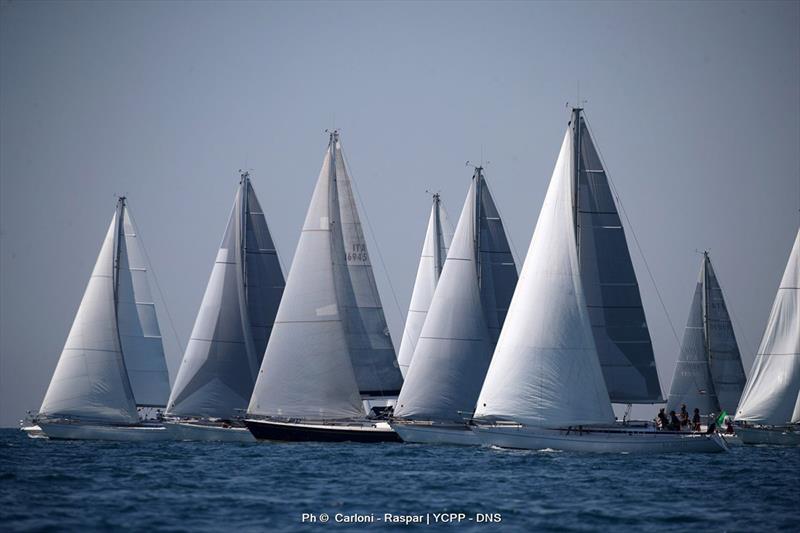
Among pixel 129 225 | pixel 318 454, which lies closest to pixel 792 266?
pixel 318 454

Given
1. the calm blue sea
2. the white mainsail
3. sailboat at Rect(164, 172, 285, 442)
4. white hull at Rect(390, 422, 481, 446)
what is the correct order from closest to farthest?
the calm blue sea, white hull at Rect(390, 422, 481, 446), sailboat at Rect(164, 172, 285, 442), the white mainsail

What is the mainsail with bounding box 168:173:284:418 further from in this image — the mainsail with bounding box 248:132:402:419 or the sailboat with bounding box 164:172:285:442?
the mainsail with bounding box 248:132:402:419

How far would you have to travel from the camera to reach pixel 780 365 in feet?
190

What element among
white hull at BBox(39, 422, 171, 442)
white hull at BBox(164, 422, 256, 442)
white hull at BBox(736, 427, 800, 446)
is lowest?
white hull at BBox(39, 422, 171, 442)

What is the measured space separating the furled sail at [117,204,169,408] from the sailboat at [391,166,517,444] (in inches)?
567

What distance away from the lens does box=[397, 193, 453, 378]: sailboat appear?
61281 millimetres

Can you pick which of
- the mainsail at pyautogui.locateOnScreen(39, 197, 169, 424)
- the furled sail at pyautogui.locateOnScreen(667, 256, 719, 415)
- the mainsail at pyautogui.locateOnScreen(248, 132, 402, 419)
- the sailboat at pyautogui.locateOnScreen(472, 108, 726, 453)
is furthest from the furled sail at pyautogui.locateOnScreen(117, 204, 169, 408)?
the furled sail at pyautogui.locateOnScreen(667, 256, 719, 415)

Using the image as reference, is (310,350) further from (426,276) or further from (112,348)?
(426,276)

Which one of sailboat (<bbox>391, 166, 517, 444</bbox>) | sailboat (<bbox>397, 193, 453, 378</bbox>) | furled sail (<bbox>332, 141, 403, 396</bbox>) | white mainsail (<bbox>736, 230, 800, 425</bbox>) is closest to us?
sailboat (<bbox>391, 166, 517, 444</bbox>)

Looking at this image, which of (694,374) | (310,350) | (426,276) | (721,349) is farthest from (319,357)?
(721,349)

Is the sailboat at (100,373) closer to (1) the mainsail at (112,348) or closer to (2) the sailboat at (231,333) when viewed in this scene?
(1) the mainsail at (112,348)

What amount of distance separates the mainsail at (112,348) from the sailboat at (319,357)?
760 centimetres

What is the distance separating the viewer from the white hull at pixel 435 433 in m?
49.6

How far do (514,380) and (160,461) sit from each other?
1234 centimetres
